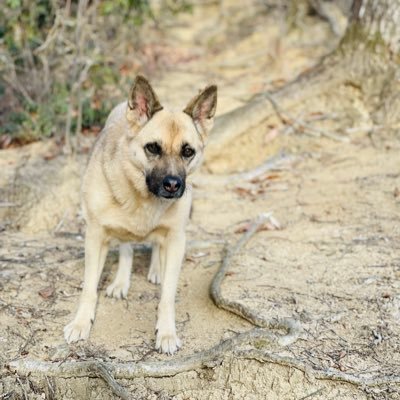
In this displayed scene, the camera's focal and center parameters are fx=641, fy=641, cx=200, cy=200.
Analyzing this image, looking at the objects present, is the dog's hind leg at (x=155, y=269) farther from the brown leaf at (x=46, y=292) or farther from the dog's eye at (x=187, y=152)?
the dog's eye at (x=187, y=152)

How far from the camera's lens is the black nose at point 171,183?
3.94 meters

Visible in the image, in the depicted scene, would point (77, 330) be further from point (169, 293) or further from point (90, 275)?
point (169, 293)

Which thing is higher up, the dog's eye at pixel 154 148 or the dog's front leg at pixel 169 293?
the dog's eye at pixel 154 148

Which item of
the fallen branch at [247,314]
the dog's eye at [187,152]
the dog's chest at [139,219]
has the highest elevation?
the dog's eye at [187,152]

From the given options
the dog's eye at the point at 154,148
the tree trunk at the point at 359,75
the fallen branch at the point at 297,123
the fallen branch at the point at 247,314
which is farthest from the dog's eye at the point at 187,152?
the fallen branch at the point at 297,123

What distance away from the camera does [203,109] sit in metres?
4.39

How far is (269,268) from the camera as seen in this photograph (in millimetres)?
4949

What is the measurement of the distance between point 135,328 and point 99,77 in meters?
4.85

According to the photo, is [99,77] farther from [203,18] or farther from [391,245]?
[203,18]

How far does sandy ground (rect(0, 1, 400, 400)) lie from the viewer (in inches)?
149

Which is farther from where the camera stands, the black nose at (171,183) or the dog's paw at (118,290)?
the dog's paw at (118,290)

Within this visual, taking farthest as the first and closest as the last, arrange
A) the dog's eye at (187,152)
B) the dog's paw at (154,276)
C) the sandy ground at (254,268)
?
the dog's paw at (154,276) → the dog's eye at (187,152) → the sandy ground at (254,268)

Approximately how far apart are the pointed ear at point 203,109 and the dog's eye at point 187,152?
0.76 feet

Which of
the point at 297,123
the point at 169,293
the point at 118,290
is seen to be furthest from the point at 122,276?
the point at 297,123
